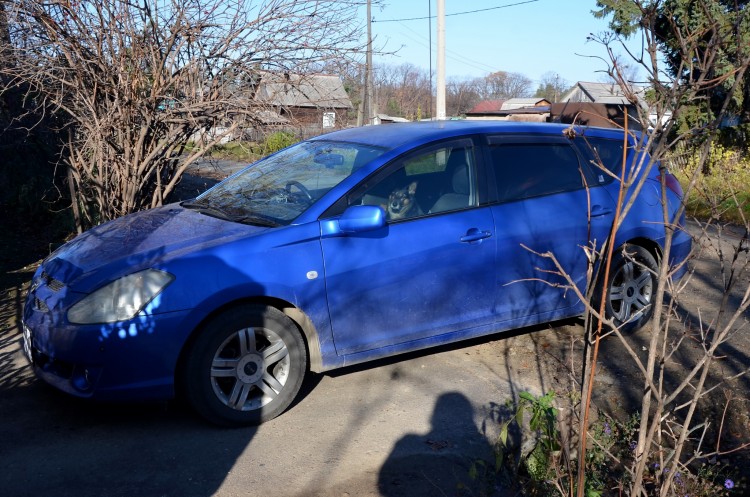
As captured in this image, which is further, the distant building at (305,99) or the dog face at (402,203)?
the distant building at (305,99)

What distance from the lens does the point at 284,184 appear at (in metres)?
5.33

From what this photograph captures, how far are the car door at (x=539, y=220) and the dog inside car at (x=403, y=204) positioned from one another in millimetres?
599

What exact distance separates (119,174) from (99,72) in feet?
3.04

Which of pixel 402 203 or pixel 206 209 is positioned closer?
pixel 402 203

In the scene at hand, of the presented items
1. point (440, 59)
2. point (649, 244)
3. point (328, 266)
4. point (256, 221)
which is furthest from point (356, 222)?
point (440, 59)

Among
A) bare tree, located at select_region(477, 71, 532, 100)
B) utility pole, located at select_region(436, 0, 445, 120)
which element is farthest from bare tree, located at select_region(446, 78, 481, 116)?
utility pole, located at select_region(436, 0, 445, 120)

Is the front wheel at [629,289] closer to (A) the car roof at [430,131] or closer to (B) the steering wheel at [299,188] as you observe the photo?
(A) the car roof at [430,131]

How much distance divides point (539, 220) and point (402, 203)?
1.06 meters

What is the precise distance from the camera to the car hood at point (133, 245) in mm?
4316

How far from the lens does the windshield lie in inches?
195

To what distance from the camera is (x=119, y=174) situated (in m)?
6.88

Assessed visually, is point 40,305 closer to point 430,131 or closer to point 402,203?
point 402,203

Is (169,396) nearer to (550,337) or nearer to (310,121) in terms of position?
(550,337)

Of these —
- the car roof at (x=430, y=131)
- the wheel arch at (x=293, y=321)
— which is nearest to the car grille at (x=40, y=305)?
the wheel arch at (x=293, y=321)
